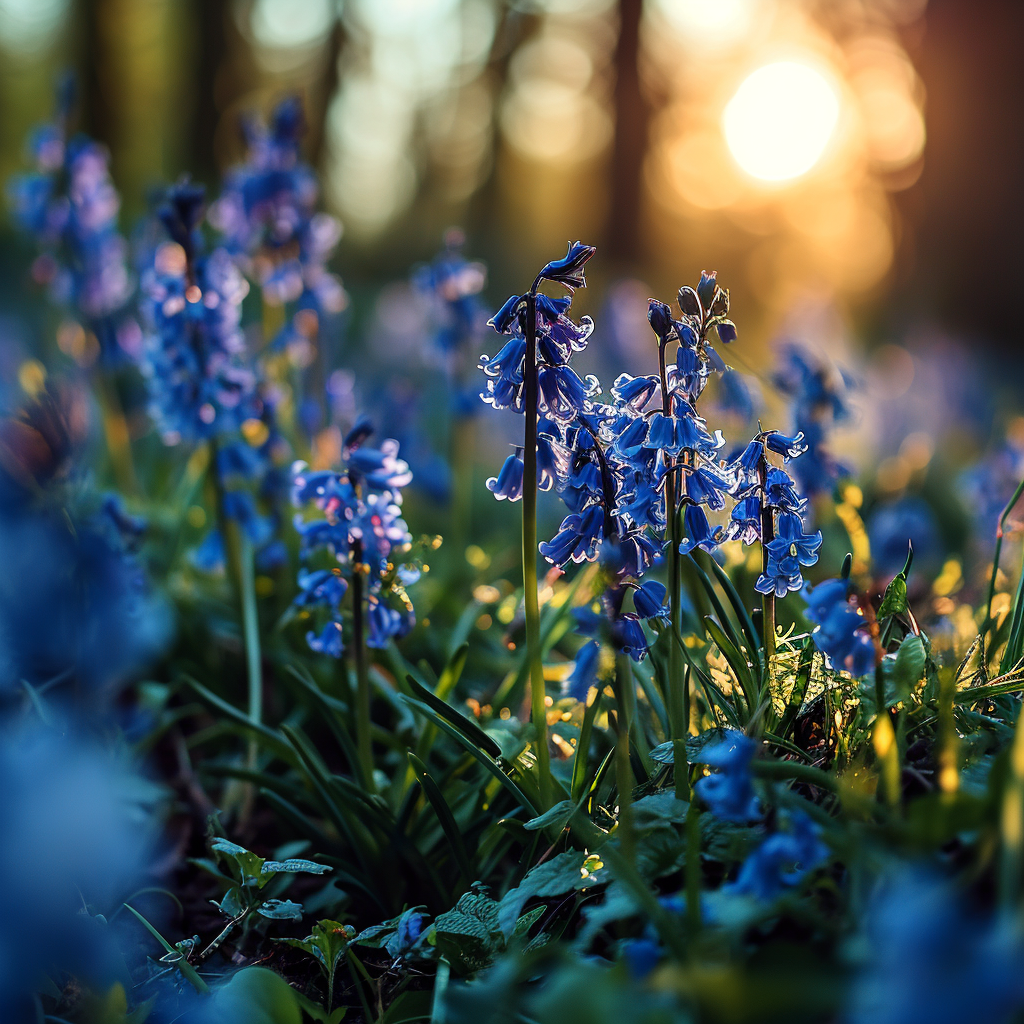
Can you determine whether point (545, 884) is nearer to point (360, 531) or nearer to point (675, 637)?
point (675, 637)

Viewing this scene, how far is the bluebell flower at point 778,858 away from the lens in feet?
4.04

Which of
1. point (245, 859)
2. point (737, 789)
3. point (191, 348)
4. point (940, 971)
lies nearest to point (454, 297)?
point (191, 348)

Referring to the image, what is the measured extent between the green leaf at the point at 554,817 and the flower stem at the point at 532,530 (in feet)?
0.44

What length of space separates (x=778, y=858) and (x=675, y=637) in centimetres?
56

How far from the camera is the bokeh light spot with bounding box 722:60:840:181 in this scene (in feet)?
56.1

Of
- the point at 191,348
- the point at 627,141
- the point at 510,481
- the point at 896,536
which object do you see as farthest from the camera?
the point at 627,141

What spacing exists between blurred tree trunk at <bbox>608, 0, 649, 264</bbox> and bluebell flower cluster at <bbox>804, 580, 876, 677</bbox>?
1422cm

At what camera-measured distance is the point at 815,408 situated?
3.22m

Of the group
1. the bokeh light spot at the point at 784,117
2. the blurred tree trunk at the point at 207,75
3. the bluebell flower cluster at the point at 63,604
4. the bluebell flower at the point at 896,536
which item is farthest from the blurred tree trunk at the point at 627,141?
the bluebell flower cluster at the point at 63,604

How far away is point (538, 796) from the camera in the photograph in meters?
1.84

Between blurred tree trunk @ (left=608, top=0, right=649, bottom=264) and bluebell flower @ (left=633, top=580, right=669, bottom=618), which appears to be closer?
bluebell flower @ (left=633, top=580, right=669, bottom=618)

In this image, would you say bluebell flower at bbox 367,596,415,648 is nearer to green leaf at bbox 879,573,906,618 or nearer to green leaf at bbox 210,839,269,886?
green leaf at bbox 210,839,269,886

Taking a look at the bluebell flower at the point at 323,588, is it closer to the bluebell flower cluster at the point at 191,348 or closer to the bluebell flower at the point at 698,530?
the bluebell flower at the point at 698,530

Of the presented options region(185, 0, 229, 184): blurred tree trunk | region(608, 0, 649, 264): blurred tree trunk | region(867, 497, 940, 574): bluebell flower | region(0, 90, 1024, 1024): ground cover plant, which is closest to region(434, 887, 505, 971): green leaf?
region(0, 90, 1024, 1024): ground cover plant
